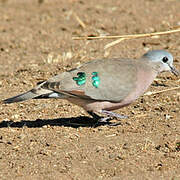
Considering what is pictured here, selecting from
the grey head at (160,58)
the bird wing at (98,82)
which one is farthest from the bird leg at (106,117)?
the grey head at (160,58)

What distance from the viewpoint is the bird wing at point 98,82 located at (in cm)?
551

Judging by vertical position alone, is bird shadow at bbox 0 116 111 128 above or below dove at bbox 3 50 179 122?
below

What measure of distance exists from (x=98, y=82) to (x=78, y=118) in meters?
0.79

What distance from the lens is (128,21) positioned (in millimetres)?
10352

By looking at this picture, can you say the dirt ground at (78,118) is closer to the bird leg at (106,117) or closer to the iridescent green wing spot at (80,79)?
the bird leg at (106,117)

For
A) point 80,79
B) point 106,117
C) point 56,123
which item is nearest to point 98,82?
point 80,79

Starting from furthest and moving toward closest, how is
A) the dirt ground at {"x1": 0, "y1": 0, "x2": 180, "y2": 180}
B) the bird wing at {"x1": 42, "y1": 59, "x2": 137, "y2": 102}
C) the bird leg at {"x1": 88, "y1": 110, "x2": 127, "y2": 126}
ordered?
the bird leg at {"x1": 88, "y1": 110, "x2": 127, "y2": 126}, the bird wing at {"x1": 42, "y1": 59, "x2": 137, "y2": 102}, the dirt ground at {"x1": 0, "y1": 0, "x2": 180, "y2": 180}

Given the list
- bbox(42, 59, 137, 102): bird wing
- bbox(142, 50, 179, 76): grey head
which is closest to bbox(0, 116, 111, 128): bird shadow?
bbox(42, 59, 137, 102): bird wing

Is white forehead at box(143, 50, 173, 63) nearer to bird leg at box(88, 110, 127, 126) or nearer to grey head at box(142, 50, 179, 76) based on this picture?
grey head at box(142, 50, 179, 76)

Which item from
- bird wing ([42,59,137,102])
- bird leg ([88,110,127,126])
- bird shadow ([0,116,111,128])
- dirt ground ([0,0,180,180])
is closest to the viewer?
dirt ground ([0,0,180,180])

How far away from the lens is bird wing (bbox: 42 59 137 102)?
551 centimetres

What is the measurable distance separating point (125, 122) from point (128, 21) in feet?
15.6

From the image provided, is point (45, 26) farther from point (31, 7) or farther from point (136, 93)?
point (136, 93)

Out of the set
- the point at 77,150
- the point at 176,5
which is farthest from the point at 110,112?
the point at 176,5
